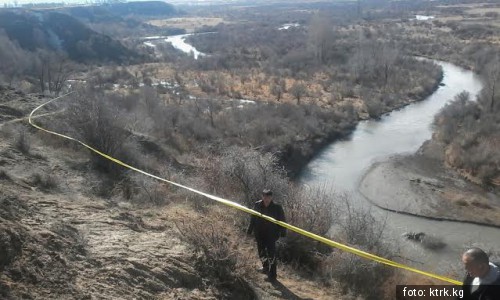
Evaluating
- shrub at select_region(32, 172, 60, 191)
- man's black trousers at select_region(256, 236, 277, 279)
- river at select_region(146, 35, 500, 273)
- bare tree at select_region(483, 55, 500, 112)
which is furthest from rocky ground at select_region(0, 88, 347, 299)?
bare tree at select_region(483, 55, 500, 112)

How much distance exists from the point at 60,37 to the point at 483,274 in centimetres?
7200

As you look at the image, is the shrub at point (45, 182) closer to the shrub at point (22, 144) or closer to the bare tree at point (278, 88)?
the shrub at point (22, 144)

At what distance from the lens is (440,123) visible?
3272 cm

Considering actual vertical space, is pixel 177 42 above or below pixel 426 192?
above

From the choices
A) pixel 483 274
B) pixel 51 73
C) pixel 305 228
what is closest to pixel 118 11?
pixel 51 73

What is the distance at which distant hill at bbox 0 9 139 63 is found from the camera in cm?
6231

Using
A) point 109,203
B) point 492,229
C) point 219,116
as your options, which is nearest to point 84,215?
point 109,203

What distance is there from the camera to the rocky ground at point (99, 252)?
5.25 meters

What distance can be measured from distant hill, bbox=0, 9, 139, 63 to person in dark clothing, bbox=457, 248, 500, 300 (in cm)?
6346

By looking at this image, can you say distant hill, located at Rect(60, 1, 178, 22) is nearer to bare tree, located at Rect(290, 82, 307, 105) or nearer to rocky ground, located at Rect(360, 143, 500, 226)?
bare tree, located at Rect(290, 82, 307, 105)

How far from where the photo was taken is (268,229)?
6887 millimetres

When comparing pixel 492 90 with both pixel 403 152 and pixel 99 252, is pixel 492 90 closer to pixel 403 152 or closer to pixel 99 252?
pixel 403 152

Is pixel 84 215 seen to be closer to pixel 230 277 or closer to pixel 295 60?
pixel 230 277

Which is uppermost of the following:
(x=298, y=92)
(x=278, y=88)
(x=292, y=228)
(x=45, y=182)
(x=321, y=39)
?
(x=292, y=228)
